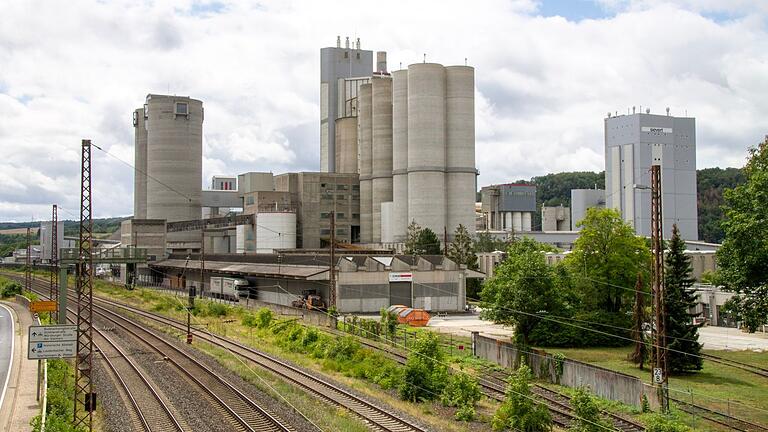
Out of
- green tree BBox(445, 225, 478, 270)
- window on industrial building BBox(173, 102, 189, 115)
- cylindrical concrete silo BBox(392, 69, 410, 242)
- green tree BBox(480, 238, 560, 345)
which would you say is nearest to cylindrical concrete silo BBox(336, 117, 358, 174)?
cylindrical concrete silo BBox(392, 69, 410, 242)

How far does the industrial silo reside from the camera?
4338 inches

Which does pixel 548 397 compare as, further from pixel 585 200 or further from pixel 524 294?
pixel 585 200

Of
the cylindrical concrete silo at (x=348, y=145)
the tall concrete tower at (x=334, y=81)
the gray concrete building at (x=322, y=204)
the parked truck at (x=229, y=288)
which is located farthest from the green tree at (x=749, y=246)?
the tall concrete tower at (x=334, y=81)

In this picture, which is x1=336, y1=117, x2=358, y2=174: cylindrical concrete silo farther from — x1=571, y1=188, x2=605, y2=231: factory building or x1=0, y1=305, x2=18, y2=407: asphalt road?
x1=0, y1=305, x2=18, y2=407: asphalt road

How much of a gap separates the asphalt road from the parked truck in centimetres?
2239

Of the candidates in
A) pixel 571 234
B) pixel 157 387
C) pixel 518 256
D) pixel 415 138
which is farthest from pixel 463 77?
pixel 157 387

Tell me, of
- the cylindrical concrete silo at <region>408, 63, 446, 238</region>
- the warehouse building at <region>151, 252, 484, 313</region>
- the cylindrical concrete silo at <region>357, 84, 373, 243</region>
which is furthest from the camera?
the cylindrical concrete silo at <region>357, 84, 373, 243</region>

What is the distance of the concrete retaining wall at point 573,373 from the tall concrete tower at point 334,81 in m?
107

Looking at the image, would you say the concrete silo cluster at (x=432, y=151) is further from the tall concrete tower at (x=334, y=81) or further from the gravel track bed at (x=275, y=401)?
the gravel track bed at (x=275, y=401)

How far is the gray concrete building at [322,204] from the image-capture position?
11894 centimetres

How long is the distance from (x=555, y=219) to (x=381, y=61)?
51623 millimetres

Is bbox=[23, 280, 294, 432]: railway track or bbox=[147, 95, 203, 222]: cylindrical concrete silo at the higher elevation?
bbox=[147, 95, 203, 222]: cylindrical concrete silo

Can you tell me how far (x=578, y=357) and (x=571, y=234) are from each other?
317 ft

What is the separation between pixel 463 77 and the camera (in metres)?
109
